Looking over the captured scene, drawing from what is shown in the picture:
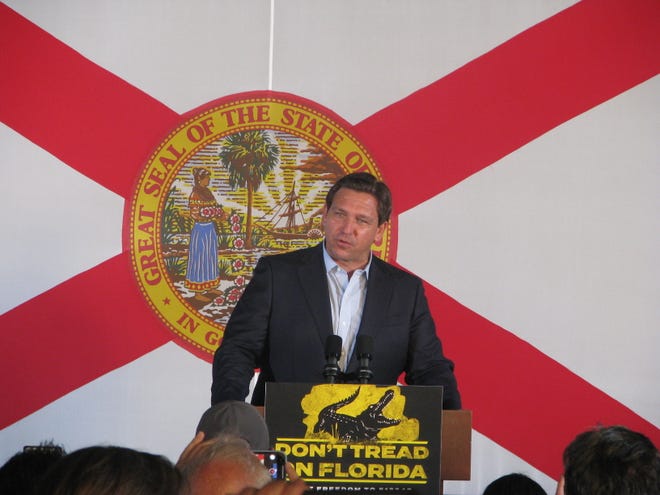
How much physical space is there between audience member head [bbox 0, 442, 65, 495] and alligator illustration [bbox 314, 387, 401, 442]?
0.71 metres

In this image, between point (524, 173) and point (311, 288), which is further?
point (524, 173)

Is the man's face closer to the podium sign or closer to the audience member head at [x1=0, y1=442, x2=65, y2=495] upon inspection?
the podium sign

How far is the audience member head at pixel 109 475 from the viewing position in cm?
116

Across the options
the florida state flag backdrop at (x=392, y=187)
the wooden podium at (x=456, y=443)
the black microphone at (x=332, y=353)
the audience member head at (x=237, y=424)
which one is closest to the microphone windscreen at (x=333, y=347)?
the black microphone at (x=332, y=353)

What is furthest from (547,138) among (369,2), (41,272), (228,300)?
(41,272)

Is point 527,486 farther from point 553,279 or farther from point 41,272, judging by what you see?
point 41,272

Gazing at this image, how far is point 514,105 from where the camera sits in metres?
4.25

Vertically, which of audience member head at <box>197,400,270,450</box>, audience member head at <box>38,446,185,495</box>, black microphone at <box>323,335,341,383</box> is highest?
black microphone at <box>323,335,341,383</box>

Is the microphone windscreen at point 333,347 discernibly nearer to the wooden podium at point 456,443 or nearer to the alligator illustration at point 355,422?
the alligator illustration at point 355,422

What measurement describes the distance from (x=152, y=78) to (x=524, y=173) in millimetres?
1477

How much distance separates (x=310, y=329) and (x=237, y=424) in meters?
1.03

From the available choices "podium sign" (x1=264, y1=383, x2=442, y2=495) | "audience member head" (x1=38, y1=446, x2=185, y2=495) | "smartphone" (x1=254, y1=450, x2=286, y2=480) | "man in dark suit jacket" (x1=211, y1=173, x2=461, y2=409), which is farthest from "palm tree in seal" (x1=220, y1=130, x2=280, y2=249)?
"audience member head" (x1=38, y1=446, x2=185, y2=495)

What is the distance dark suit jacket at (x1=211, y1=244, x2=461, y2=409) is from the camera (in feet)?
10.1

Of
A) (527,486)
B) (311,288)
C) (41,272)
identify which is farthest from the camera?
(41,272)
